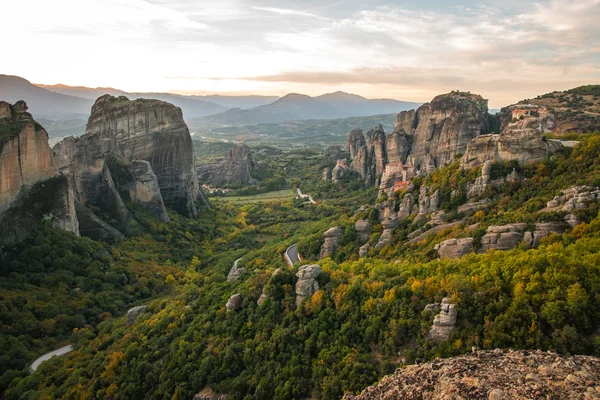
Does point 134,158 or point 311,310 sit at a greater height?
point 134,158

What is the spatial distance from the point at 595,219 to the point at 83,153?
51.8 m

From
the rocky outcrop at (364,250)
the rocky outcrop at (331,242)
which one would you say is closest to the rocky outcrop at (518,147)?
the rocky outcrop at (364,250)

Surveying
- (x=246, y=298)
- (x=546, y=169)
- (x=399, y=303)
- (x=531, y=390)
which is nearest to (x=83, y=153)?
(x=246, y=298)

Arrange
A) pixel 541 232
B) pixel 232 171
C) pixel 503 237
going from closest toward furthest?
pixel 541 232 < pixel 503 237 < pixel 232 171

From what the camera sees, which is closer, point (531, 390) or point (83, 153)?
point (531, 390)

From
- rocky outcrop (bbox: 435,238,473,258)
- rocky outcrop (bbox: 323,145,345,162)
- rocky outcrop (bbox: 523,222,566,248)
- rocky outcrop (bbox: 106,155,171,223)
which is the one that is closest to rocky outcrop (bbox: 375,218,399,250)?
rocky outcrop (bbox: 435,238,473,258)

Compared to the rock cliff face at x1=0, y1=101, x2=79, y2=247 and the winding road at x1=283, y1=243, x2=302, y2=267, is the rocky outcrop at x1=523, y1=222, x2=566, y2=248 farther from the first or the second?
the rock cliff face at x1=0, y1=101, x2=79, y2=247

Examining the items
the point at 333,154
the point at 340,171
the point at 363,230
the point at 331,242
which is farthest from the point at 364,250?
the point at 333,154

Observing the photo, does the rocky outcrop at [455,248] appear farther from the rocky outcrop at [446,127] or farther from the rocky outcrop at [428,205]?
the rocky outcrop at [446,127]

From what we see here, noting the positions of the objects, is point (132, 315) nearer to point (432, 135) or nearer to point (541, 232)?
point (541, 232)

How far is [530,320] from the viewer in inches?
639

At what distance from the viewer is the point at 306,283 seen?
81.4 feet

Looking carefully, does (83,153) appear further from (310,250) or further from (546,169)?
(546,169)

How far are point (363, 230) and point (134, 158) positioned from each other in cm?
4036
